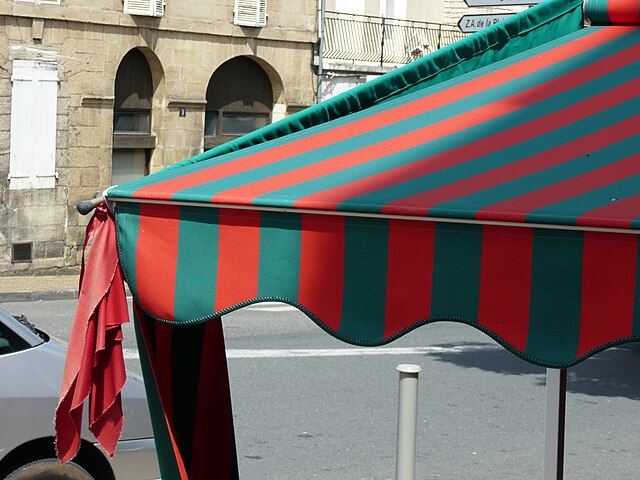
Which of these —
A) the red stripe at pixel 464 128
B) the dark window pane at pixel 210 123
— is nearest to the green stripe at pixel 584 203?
the red stripe at pixel 464 128

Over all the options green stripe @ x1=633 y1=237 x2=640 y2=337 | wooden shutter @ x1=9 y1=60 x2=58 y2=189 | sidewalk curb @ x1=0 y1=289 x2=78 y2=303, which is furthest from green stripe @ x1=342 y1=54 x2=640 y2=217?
wooden shutter @ x1=9 y1=60 x2=58 y2=189

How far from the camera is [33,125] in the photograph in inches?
826

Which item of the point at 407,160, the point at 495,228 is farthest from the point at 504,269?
the point at 407,160

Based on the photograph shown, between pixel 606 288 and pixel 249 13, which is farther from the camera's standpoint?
pixel 249 13

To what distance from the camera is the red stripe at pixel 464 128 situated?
12.2ft

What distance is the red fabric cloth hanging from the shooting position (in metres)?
3.93

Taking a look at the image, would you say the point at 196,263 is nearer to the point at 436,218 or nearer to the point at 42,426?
the point at 436,218

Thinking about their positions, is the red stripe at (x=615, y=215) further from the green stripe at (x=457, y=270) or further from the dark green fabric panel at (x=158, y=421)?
the dark green fabric panel at (x=158, y=421)

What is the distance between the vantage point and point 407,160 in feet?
13.0

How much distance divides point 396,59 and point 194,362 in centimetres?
2402

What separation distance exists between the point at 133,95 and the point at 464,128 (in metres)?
19.6

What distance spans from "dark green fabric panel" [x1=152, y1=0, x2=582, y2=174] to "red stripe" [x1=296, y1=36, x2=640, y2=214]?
620 mm

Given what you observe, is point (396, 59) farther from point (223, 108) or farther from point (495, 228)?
point (495, 228)

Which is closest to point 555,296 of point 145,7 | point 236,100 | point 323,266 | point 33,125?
point 323,266
